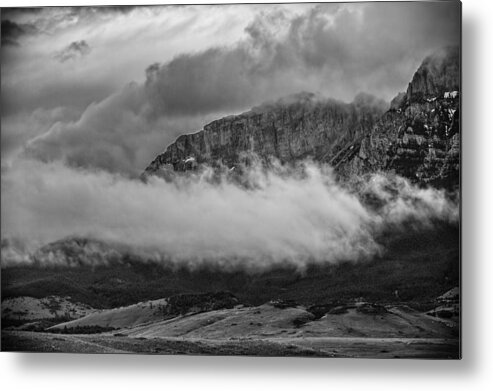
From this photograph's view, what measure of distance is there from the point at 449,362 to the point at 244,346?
926 mm

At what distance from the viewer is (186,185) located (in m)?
4.41

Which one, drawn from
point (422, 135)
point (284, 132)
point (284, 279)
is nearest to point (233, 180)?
point (284, 132)

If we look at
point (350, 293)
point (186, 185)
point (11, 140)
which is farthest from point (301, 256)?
point (11, 140)

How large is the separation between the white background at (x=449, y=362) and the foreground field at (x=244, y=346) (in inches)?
2.4

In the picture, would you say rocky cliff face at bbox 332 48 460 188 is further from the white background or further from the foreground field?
the foreground field

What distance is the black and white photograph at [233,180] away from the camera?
4.24 metres

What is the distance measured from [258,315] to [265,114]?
93 centimetres

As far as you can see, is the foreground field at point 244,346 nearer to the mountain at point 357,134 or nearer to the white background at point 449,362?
the white background at point 449,362

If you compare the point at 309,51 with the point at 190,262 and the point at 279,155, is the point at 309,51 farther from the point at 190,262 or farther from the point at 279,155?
the point at 190,262

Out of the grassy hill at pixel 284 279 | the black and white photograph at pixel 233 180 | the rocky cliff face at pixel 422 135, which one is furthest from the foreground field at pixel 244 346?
the rocky cliff face at pixel 422 135

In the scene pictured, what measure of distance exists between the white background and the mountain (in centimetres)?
9

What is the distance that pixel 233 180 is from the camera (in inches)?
173

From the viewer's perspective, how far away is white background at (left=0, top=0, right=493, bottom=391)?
4.18 meters

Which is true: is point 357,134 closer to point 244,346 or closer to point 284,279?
point 284,279
